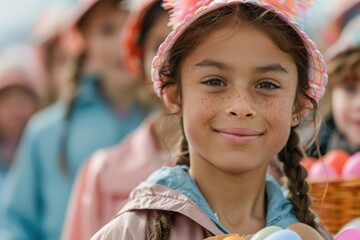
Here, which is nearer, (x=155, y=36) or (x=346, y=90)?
(x=346, y=90)

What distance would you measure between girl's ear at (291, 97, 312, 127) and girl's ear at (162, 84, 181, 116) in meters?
0.34

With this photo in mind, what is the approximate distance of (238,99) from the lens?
3.28m

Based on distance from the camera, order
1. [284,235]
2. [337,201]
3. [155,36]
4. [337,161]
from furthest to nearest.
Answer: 1. [155,36]
2. [337,161]
3. [337,201]
4. [284,235]

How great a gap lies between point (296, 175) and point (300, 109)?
9.2 inches

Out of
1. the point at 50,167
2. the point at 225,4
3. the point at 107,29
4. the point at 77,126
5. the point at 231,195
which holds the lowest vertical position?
the point at 50,167

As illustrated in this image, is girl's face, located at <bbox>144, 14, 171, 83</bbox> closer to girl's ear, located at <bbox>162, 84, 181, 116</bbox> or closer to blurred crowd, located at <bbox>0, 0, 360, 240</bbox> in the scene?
blurred crowd, located at <bbox>0, 0, 360, 240</bbox>

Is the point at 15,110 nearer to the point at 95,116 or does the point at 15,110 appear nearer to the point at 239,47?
the point at 95,116

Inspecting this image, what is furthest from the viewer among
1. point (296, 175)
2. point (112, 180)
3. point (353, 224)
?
point (112, 180)

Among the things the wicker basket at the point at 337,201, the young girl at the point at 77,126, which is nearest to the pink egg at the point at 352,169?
the wicker basket at the point at 337,201

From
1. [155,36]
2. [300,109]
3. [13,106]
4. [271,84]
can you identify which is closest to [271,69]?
[271,84]

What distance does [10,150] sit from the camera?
973 centimetres

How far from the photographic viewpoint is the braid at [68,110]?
700 cm

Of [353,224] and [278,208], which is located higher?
[278,208]

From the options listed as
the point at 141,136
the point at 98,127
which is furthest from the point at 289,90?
the point at 98,127
